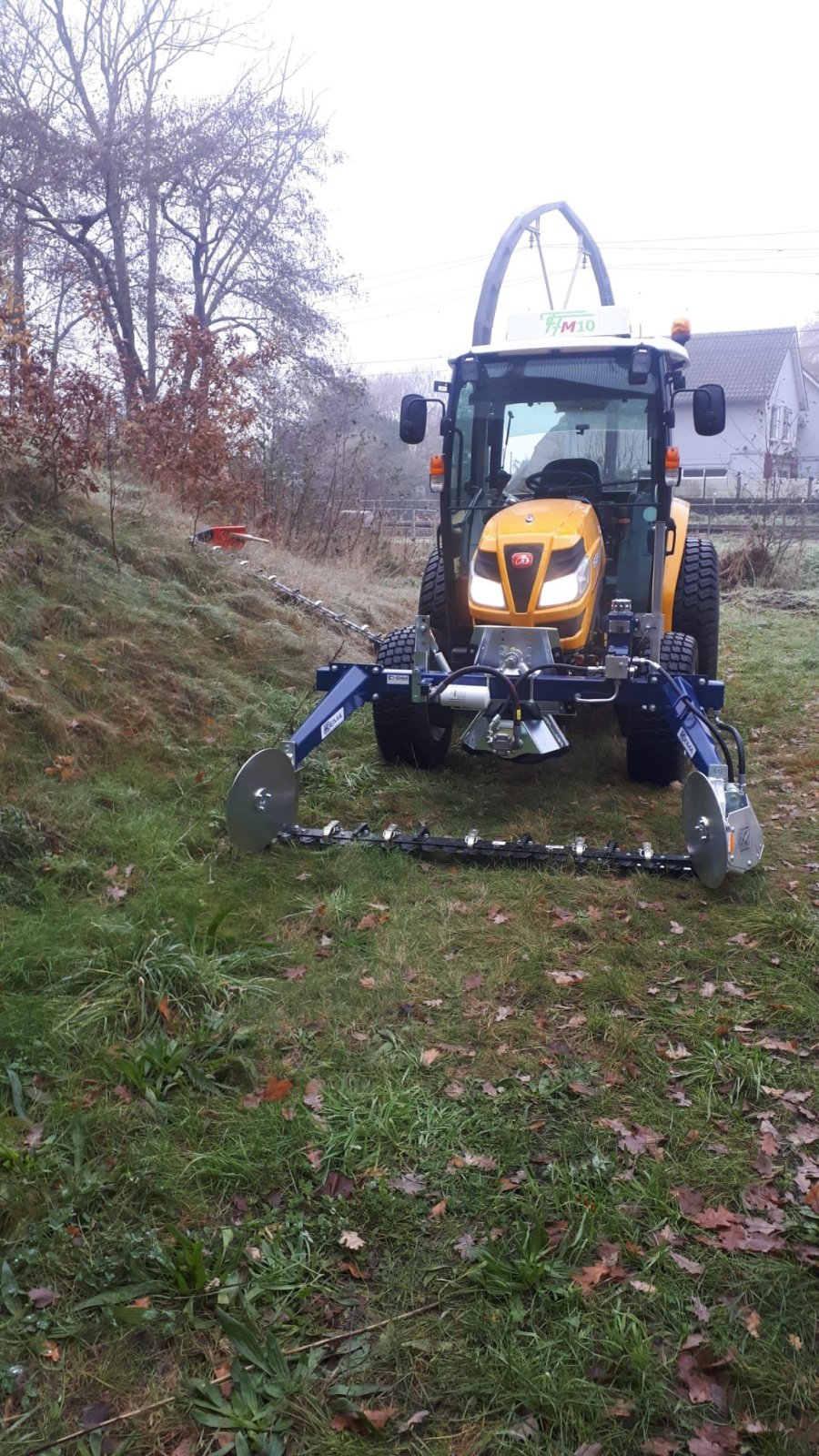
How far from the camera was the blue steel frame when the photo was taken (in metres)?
5.36

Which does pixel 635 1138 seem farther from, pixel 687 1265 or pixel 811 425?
pixel 811 425

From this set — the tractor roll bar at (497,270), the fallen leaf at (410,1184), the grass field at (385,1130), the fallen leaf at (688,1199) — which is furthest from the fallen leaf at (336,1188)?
the tractor roll bar at (497,270)

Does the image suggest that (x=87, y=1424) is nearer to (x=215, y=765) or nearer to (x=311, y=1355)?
(x=311, y=1355)

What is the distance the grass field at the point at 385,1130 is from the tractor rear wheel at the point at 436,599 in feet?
4.38

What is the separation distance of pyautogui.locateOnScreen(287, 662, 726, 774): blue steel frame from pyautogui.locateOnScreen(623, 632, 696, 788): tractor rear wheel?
0.39 meters

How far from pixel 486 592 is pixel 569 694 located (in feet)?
2.87

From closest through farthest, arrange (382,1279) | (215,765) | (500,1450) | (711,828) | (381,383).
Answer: (500,1450), (382,1279), (711,828), (215,765), (381,383)

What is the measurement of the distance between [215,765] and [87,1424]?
164 inches

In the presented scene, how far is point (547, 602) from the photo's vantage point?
5.89 meters

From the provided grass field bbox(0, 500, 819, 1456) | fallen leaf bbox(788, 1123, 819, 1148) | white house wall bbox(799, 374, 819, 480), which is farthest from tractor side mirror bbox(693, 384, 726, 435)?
white house wall bbox(799, 374, 819, 480)

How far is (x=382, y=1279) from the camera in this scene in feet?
9.22

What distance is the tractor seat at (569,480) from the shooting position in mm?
6441

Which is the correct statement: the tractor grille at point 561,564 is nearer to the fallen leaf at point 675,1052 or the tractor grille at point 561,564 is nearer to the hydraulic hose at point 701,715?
the hydraulic hose at point 701,715

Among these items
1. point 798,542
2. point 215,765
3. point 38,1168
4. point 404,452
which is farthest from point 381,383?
point 38,1168
